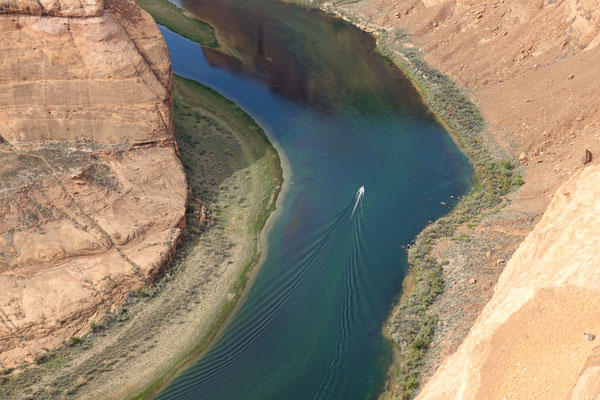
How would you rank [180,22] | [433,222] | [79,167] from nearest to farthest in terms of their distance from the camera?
[79,167] → [433,222] → [180,22]

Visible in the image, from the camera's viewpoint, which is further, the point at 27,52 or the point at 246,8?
the point at 246,8

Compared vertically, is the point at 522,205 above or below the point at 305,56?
below

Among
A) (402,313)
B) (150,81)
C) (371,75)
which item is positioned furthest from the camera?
(371,75)

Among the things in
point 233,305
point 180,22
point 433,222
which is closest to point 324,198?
point 433,222

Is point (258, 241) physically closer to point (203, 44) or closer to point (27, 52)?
point (27, 52)

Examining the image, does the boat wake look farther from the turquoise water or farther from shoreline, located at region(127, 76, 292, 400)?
shoreline, located at region(127, 76, 292, 400)

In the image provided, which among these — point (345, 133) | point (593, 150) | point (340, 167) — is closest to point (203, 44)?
point (345, 133)

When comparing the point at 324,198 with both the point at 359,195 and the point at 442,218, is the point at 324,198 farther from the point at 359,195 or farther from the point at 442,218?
the point at 442,218
